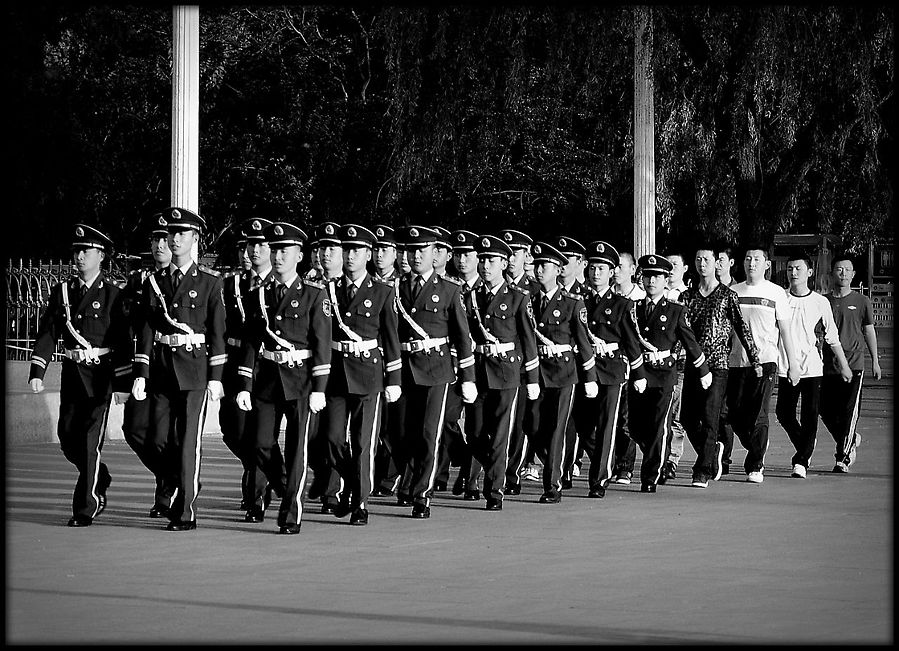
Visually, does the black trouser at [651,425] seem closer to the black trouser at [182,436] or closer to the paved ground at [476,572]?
the paved ground at [476,572]

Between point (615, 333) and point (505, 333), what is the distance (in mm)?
1377

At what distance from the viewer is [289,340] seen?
11117mm

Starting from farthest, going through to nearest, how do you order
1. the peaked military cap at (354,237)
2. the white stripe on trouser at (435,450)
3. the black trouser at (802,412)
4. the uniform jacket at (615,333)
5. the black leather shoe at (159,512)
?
the black trouser at (802,412), the uniform jacket at (615,333), the white stripe on trouser at (435,450), the peaked military cap at (354,237), the black leather shoe at (159,512)

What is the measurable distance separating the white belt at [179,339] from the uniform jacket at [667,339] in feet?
13.6

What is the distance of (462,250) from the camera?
1367cm

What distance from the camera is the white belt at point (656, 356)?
13.8 m

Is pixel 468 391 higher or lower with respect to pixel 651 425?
higher

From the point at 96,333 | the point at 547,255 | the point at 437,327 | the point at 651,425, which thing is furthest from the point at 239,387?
the point at 651,425

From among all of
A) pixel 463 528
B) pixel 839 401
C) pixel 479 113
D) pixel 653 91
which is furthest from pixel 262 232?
pixel 479 113

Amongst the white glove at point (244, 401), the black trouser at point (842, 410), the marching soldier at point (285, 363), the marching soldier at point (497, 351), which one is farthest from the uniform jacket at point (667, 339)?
the white glove at point (244, 401)

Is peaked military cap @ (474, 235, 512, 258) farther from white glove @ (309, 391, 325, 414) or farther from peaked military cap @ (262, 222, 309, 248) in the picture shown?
white glove @ (309, 391, 325, 414)

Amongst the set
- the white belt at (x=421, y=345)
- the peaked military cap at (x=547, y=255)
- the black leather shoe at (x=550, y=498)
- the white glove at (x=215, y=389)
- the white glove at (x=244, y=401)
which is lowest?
the black leather shoe at (x=550, y=498)

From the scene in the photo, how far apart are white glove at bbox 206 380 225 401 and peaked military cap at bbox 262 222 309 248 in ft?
3.31

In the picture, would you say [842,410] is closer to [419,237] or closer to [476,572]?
[419,237]
